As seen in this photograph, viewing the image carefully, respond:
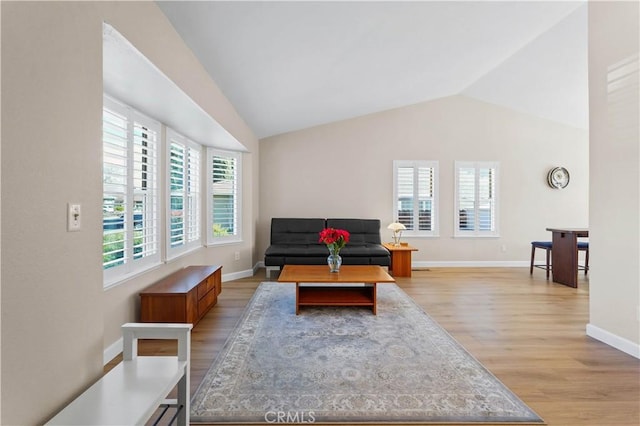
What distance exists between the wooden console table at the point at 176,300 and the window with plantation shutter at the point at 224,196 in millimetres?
1548

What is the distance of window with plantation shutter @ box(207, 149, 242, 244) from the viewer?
4840 mm

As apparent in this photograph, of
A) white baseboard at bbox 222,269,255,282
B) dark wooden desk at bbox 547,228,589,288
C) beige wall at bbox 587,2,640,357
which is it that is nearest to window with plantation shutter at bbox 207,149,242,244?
white baseboard at bbox 222,269,255,282

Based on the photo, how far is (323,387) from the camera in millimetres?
2035

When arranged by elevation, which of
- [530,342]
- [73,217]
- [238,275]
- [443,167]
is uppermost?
[443,167]

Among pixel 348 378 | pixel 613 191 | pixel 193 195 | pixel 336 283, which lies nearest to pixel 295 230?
pixel 193 195

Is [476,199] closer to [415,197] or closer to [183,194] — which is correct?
[415,197]

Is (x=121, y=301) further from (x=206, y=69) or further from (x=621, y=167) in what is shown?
(x=621, y=167)

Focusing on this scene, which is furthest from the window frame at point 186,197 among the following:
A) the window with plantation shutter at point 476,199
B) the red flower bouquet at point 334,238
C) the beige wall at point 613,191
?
the window with plantation shutter at point 476,199

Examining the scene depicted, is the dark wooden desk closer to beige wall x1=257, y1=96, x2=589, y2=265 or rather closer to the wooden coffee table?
beige wall x1=257, y1=96, x2=589, y2=265

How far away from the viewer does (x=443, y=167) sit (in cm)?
619

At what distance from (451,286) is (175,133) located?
4.41 meters

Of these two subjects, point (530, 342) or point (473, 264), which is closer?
point (530, 342)

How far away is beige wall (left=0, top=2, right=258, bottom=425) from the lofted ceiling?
1.17 metres

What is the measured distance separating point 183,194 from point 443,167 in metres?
4.81
